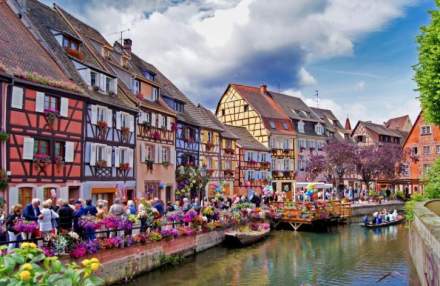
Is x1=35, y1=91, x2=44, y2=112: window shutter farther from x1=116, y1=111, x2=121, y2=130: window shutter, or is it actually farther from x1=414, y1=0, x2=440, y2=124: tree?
x1=414, y1=0, x2=440, y2=124: tree

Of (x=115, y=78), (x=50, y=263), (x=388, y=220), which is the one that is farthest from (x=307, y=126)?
(x=50, y=263)

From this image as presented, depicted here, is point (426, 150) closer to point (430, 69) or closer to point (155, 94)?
point (155, 94)

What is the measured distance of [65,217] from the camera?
554 inches

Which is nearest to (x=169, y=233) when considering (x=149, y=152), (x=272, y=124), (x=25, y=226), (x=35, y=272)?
(x=25, y=226)

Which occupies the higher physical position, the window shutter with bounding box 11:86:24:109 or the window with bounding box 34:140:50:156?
the window shutter with bounding box 11:86:24:109

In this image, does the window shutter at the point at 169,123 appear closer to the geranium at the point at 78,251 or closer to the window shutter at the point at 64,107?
the window shutter at the point at 64,107

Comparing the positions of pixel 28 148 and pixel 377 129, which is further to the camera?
pixel 377 129

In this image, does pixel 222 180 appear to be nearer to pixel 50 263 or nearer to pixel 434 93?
pixel 434 93

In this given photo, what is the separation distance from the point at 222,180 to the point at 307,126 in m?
20.1

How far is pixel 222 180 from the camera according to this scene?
148 ft

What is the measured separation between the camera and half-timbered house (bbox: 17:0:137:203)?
2494cm

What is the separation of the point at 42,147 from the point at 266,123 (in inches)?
1389

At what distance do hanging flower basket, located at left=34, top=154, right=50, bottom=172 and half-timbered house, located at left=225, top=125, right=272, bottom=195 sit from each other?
91.6 ft

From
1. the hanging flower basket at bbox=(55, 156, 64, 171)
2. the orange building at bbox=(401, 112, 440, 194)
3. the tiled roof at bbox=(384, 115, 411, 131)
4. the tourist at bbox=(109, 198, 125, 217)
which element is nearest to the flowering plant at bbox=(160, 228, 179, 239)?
the tourist at bbox=(109, 198, 125, 217)
